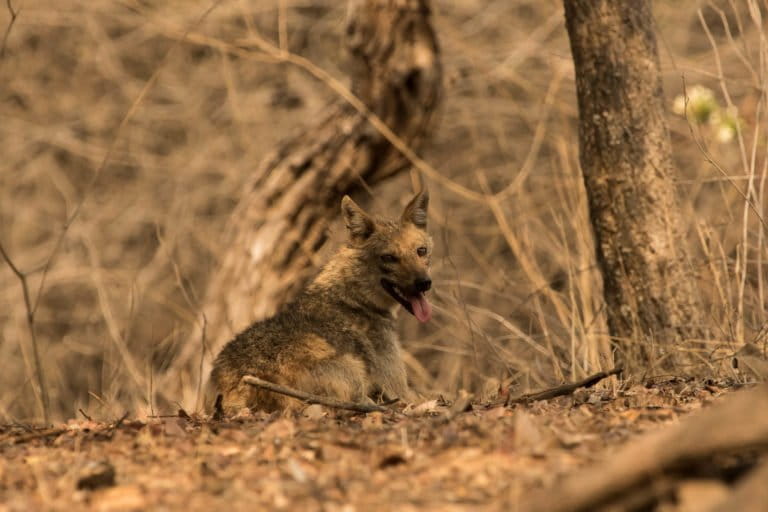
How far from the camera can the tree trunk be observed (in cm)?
552

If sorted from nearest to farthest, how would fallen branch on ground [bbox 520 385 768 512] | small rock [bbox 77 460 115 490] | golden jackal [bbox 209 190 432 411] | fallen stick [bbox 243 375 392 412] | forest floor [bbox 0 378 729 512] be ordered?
fallen branch on ground [bbox 520 385 768 512] → forest floor [bbox 0 378 729 512] → small rock [bbox 77 460 115 490] → fallen stick [bbox 243 375 392 412] → golden jackal [bbox 209 190 432 411]

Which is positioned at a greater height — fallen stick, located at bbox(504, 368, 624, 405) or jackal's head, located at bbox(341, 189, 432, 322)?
jackal's head, located at bbox(341, 189, 432, 322)

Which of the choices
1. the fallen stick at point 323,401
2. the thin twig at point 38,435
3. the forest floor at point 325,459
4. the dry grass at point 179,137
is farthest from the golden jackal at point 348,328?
the dry grass at point 179,137

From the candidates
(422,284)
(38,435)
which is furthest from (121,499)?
(422,284)

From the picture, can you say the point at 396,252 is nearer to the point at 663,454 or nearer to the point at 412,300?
the point at 412,300

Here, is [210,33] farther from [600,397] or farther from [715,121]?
[600,397]

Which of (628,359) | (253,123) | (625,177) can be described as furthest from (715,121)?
(253,123)

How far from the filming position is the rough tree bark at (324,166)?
302 inches

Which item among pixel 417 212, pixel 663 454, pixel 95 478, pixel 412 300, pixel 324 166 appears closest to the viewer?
pixel 663 454

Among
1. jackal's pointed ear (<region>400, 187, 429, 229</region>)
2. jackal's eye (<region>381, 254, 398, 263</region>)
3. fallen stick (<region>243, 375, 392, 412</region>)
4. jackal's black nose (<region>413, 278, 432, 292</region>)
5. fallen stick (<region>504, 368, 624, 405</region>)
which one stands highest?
jackal's pointed ear (<region>400, 187, 429, 229</region>)

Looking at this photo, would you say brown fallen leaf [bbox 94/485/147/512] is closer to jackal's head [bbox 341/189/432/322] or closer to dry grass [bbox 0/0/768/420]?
jackal's head [bbox 341/189/432/322]

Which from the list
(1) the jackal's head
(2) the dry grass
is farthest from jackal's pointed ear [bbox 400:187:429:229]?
(2) the dry grass

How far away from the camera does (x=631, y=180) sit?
553 cm

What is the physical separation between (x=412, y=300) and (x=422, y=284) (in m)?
0.14
